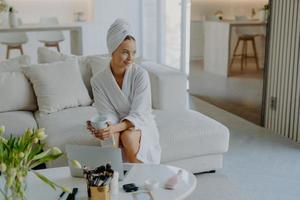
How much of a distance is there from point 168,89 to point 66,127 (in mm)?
990

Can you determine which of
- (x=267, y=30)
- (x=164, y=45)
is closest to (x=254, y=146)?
(x=267, y=30)

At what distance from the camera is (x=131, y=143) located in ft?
8.35

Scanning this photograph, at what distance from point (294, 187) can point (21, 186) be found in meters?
2.22

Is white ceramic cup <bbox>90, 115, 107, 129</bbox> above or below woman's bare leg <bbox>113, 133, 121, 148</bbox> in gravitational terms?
above

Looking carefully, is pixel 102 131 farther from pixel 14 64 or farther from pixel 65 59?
pixel 14 64

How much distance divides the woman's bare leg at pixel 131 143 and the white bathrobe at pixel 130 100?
4cm

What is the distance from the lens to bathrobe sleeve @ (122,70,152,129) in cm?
260

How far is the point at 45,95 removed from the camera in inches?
134

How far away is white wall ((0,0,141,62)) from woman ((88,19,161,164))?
5307 mm

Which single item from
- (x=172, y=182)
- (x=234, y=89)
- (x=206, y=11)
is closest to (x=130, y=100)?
(x=172, y=182)

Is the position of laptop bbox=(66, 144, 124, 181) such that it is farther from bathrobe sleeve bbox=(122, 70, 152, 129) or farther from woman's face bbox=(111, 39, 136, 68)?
woman's face bbox=(111, 39, 136, 68)

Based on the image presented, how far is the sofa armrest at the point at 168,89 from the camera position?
140 inches

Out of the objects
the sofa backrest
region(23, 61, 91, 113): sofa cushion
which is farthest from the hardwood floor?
region(23, 61, 91, 113): sofa cushion

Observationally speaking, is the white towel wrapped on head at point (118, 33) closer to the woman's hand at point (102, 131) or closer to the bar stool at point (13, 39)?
the woman's hand at point (102, 131)
